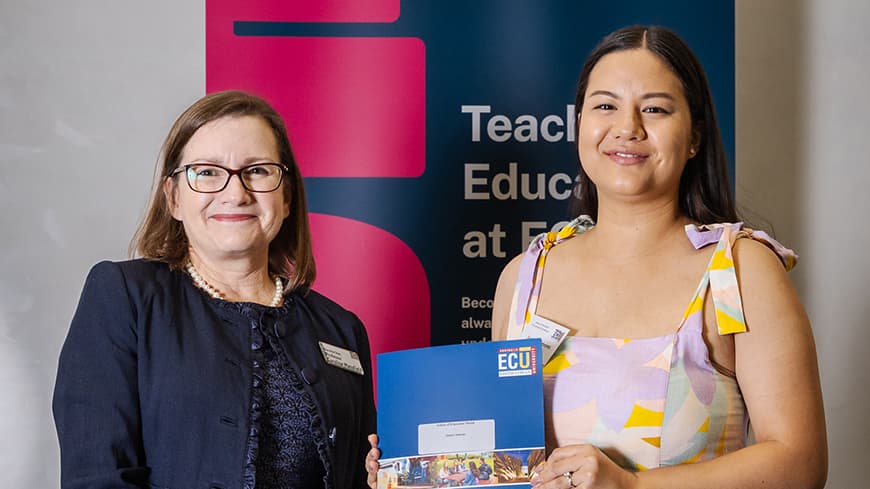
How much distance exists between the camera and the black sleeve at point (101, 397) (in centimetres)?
205

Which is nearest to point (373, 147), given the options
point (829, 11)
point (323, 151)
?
point (323, 151)

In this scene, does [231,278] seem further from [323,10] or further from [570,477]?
[323,10]

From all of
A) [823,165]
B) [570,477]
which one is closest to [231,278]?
[570,477]

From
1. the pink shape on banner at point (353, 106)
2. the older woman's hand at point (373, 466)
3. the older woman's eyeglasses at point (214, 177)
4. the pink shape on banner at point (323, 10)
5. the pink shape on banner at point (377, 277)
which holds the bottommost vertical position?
the older woman's hand at point (373, 466)

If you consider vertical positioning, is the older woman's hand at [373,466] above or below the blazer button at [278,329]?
below

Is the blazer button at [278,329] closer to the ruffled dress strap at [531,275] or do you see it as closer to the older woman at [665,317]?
the older woman at [665,317]

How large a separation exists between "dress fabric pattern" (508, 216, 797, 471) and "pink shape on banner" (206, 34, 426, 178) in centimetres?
130

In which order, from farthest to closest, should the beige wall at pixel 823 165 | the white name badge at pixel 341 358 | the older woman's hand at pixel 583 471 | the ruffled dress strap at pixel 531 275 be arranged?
1. the beige wall at pixel 823 165
2. the white name badge at pixel 341 358
3. the ruffled dress strap at pixel 531 275
4. the older woman's hand at pixel 583 471

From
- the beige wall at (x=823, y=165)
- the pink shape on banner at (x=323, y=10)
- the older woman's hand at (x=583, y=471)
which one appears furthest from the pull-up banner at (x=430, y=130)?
the older woman's hand at (x=583, y=471)

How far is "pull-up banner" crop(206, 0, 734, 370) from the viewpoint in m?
3.18

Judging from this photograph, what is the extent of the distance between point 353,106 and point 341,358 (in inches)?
40.8

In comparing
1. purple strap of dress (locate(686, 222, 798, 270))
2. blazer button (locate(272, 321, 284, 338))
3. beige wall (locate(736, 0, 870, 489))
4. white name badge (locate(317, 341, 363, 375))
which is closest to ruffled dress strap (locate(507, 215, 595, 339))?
purple strap of dress (locate(686, 222, 798, 270))

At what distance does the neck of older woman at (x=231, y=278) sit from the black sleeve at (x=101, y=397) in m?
0.22

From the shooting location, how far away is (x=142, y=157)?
133 inches
